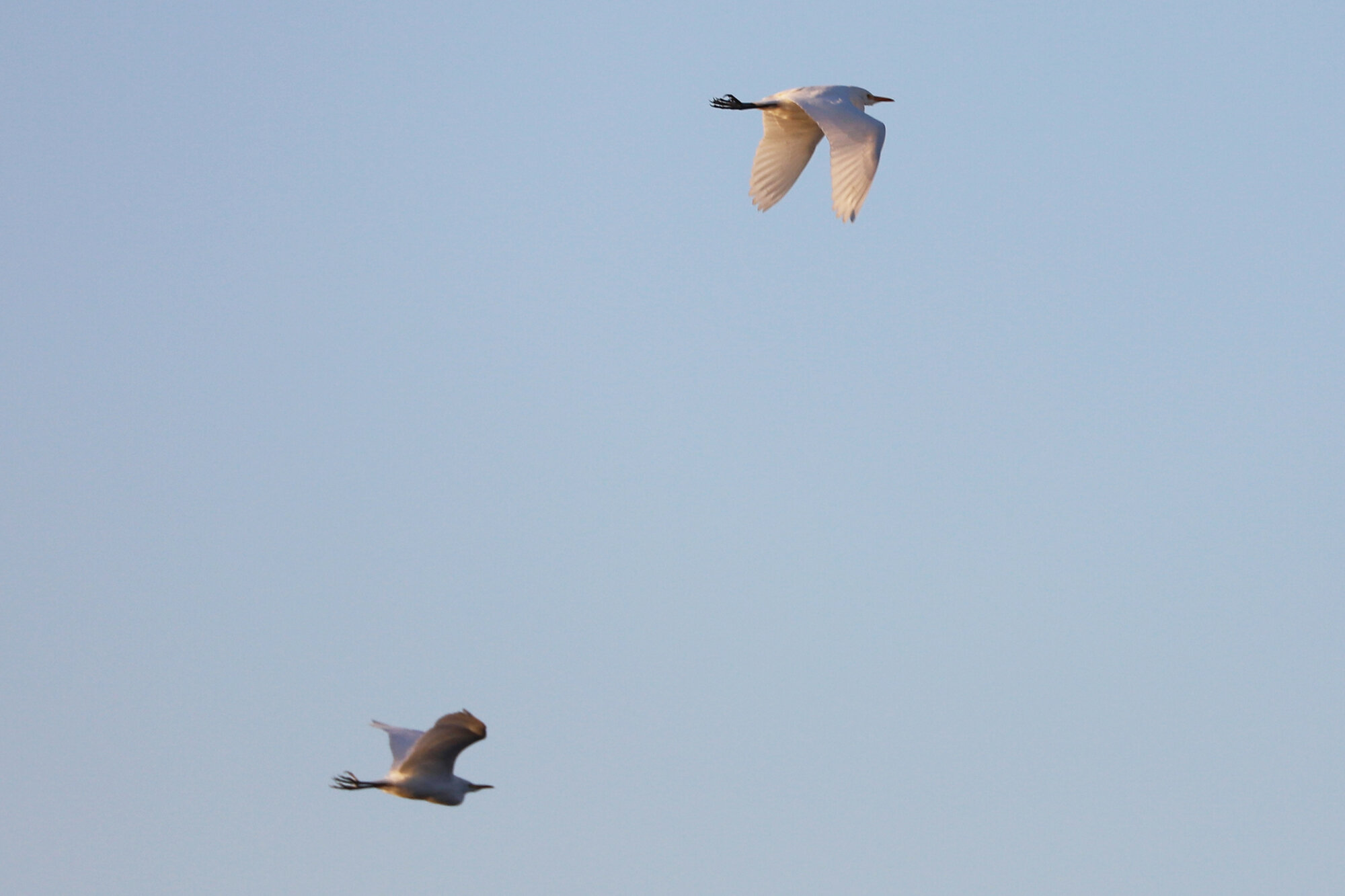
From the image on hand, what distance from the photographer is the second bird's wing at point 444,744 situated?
1034 inches

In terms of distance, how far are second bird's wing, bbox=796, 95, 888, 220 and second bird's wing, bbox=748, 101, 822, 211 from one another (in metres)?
2.63

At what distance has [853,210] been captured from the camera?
29.4 meters

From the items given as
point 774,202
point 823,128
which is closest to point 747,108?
point 774,202

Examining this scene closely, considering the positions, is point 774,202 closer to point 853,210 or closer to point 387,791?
point 853,210

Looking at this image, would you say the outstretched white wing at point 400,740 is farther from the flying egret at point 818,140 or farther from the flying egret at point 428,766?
the flying egret at point 818,140

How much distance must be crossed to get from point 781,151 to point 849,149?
456 cm

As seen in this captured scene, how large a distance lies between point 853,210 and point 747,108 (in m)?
5.74

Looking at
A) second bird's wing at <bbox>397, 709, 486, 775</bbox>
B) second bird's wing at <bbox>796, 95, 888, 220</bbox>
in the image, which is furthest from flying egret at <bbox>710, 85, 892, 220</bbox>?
second bird's wing at <bbox>397, 709, 486, 775</bbox>

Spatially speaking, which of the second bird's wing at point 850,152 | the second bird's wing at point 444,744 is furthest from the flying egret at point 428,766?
the second bird's wing at point 850,152

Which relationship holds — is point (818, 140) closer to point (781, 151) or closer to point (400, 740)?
point (781, 151)

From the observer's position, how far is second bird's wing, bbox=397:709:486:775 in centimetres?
2627

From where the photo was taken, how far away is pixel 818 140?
35.1m

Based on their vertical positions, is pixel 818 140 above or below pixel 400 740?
above

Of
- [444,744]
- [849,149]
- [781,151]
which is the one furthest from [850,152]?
[444,744]
